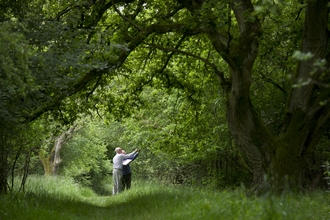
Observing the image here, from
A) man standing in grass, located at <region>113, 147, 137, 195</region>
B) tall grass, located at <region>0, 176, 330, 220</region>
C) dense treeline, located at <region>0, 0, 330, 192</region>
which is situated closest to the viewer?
tall grass, located at <region>0, 176, 330, 220</region>

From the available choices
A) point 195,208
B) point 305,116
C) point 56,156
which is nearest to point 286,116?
point 305,116

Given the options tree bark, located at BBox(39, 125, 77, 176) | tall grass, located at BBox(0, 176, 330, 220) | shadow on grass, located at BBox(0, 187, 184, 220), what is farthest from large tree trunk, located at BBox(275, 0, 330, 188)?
tree bark, located at BBox(39, 125, 77, 176)

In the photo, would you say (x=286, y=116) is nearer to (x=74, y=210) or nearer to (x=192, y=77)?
(x=192, y=77)

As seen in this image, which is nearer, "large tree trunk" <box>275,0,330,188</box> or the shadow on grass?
the shadow on grass

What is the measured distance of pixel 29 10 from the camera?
10961 mm

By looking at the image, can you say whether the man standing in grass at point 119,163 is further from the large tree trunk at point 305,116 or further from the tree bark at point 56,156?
the tree bark at point 56,156

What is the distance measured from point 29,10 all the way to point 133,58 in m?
7.36

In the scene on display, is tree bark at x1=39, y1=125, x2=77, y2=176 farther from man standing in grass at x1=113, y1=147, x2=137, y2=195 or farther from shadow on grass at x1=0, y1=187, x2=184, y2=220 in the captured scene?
shadow on grass at x1=0, y1=187, x2=184, y2=220

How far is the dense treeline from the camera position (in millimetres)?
9562

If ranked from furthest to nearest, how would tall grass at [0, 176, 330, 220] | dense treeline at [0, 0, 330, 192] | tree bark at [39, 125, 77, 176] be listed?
tree bark at [39, 125, 77, 176] < dense treeline at [0, 0, 330, 192] < tall grass at [0, 176, 330, 220]

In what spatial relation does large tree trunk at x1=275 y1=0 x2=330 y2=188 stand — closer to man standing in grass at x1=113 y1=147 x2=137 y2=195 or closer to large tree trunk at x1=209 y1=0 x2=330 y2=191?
large tree trunk at x1=209 y1=0 x2=330 y2=191

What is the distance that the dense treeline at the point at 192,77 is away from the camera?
9.56m

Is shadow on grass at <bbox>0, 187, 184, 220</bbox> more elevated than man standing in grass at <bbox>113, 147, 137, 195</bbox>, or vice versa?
man standing in grass at <bbox>113, 147, 137, 195</bbox>

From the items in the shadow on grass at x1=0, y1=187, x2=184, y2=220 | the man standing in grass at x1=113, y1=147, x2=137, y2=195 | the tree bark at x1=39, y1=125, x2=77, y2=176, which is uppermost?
the tree bark at x1=39, y1=125, x2=77, y2=176
